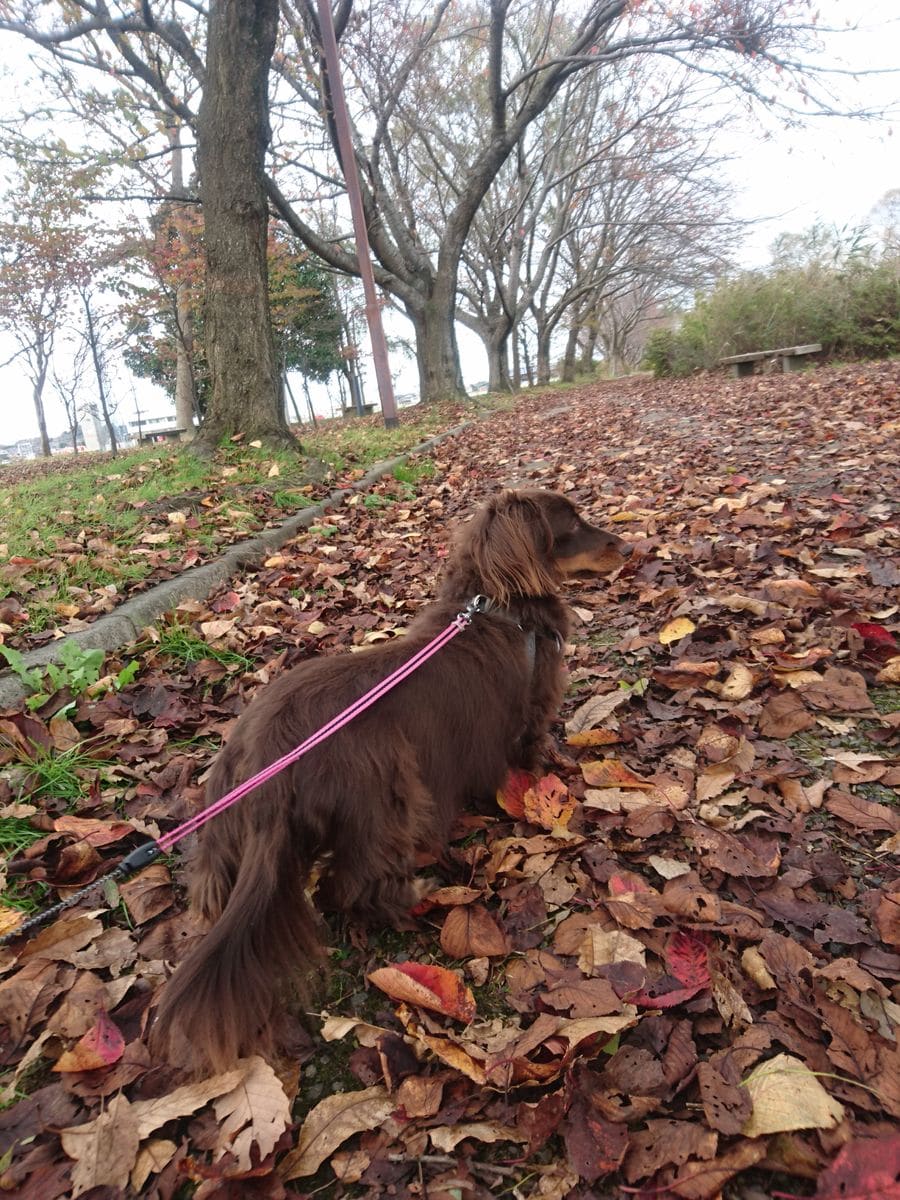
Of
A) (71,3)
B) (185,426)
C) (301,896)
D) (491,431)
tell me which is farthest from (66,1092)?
(185,426)

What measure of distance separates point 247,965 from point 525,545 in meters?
1.46

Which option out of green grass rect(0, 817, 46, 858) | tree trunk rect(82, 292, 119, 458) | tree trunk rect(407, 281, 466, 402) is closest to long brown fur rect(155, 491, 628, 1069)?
green grass rect(0, 817, 46, 858)

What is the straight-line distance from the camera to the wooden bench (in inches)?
467

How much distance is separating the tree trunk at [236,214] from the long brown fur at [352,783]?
5024 millimetres

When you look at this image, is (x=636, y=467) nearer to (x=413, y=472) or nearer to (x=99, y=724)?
(x=413, y=472)

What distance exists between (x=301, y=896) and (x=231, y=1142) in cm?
42

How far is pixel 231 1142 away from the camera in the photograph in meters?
1.16

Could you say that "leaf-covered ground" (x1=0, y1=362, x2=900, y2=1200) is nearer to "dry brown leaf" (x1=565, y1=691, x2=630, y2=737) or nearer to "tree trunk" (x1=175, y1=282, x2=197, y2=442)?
"dry brown leaf" (x1=565, y1=691, x2=630, y2=737)

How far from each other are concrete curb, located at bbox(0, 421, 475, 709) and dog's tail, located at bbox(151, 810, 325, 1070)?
1587 mm

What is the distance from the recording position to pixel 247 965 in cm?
124

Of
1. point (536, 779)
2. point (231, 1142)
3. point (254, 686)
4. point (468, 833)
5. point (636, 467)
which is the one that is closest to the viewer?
point (231, 1142)

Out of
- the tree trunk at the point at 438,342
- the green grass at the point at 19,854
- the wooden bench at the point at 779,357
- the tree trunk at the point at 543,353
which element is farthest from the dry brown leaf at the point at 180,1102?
the tree trunk at the point at 543,353

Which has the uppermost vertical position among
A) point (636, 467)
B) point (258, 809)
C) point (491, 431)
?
point (491, 431)

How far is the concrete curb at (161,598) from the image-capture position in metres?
2.61
